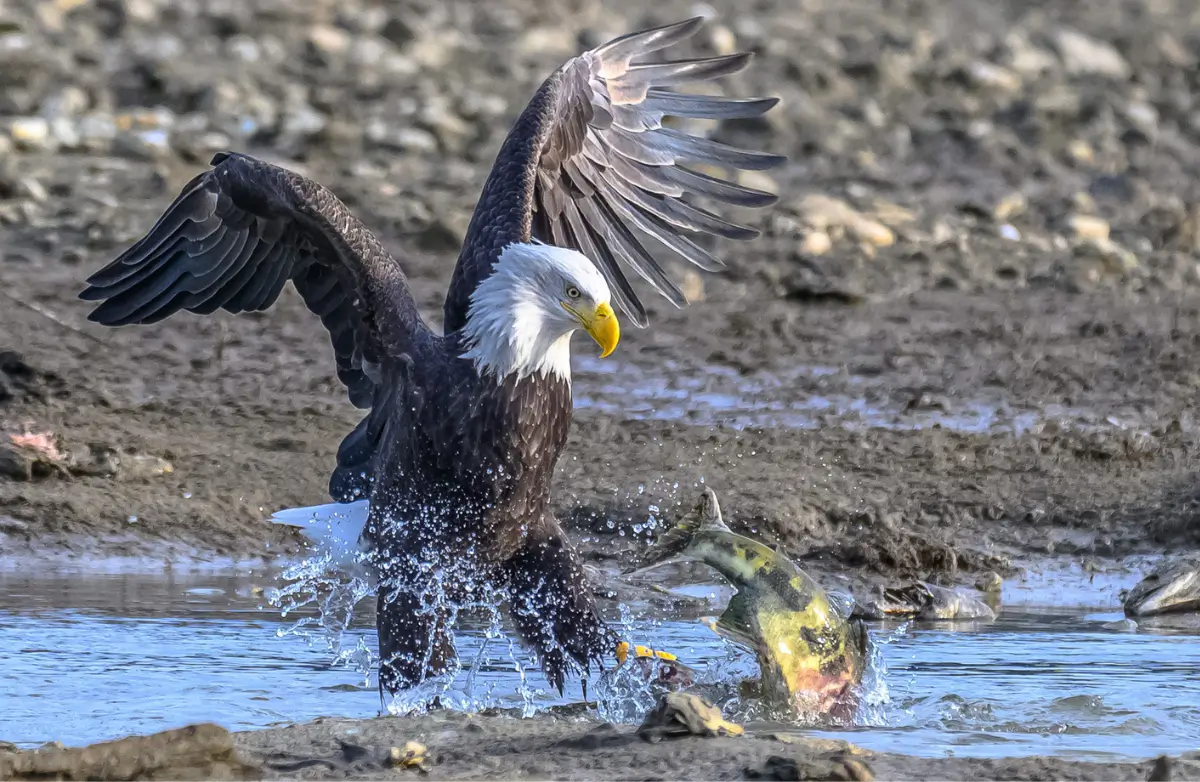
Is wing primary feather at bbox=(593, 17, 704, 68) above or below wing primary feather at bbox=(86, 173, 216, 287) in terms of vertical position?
above

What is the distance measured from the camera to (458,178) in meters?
12.3

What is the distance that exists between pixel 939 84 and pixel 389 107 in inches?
190

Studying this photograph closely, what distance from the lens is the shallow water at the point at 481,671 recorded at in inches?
193

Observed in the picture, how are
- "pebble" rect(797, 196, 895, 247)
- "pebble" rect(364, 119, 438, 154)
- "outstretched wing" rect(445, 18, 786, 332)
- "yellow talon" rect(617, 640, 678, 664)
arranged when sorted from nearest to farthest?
"yellow talon" rect(617, 640, 678, 664)
"outstretched wing" rect(445, 18, 786, 332)
"pebble" rect(797, 196, 895, 247)
"pebble" rect(364, 119, 438, 154)

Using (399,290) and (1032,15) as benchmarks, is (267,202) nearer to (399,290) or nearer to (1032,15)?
(399,290)

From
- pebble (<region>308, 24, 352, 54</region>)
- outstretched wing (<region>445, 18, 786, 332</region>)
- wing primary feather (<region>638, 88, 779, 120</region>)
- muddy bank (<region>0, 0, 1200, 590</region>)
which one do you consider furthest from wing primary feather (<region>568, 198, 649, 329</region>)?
pebble (<region>308, 24, 352, 54</region>)

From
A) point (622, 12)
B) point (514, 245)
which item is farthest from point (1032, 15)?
point (514, 245)

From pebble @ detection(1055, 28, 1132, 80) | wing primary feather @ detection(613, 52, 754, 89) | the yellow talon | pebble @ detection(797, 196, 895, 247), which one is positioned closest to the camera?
the yellow talon

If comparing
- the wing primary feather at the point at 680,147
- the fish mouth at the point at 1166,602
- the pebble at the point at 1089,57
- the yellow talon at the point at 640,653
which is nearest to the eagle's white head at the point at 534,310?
the yellow talon at the point at 640,653

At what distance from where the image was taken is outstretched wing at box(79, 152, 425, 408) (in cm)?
563

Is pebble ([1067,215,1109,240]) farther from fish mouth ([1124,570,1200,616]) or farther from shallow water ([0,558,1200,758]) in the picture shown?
fish mouth ([1124,570,1200,616])

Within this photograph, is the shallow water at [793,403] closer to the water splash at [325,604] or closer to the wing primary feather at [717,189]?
the wing primary feather at [717,189]

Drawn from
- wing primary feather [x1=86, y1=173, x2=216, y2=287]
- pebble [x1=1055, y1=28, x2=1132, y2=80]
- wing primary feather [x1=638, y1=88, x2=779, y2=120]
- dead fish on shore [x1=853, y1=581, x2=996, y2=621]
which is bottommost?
dead fish on shore [x1=853, y1=581, x2=996, y2=621]

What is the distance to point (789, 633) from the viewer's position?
197 inches
